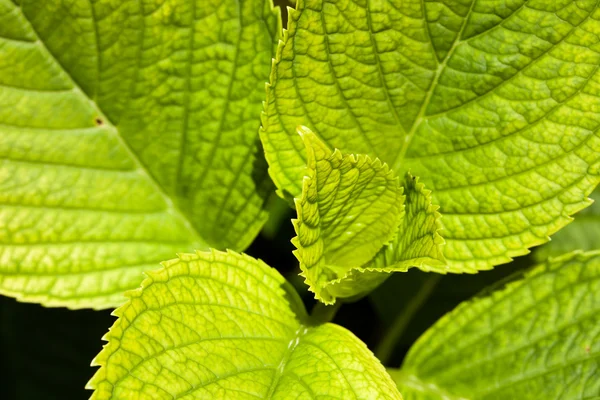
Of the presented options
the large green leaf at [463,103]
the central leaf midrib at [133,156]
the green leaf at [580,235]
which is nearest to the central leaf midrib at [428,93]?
the large green leaf at [463,103]

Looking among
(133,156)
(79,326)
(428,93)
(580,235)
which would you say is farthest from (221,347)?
(580,235)

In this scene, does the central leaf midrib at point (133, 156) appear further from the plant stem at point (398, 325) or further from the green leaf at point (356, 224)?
the plant stem at point (398, 325)

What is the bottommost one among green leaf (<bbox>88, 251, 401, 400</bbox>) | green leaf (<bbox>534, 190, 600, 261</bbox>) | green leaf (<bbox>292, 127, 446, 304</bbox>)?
green leaf (<bbox>88, 251, 401, 400</bbox>)

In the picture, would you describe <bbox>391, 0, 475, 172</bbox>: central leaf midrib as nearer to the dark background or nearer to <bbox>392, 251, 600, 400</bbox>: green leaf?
<bbox>392, 251, 600, 400</bbox>: green leaf

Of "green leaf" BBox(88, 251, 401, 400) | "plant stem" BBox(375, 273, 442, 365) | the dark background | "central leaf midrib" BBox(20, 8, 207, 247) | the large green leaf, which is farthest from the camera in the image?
the dark background

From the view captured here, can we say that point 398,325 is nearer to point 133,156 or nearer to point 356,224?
point 356,224

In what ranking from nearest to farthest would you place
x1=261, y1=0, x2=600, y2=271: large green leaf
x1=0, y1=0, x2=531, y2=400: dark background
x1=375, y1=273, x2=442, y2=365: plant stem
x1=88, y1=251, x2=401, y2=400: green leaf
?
x1=88, y1=251, x2=401, y2=400: green leaf, x1=261, y1=0, x2=600, y2=271: large green leaf, x1=375, y1=273, x2=442, y2=365: plant stem, x1=0, y1=0, x2=531, y2=400: dark background

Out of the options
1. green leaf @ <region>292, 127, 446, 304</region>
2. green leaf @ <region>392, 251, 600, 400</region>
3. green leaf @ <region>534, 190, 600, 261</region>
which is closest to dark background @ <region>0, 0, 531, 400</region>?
green leaf @ <region>534, 190, 600, 261</region>
